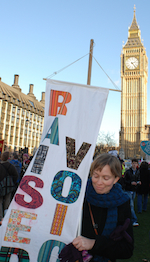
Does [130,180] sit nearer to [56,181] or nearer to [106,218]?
[56,181]

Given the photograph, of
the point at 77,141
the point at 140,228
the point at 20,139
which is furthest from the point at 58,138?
the point at 20,139

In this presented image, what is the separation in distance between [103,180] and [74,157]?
A: 57 cm

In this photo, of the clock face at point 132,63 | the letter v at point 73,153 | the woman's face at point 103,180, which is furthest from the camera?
the clock face at point 132,63

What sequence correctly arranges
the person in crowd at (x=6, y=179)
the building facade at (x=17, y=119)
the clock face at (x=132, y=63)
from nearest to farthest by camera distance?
the person in crowd at (x=6, y=179)
the building facade at (x=17, y=119)
the clock face at (x=132, y=63)

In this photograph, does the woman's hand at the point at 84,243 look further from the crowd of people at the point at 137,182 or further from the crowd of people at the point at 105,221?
the crowd of people at the point at 137,182

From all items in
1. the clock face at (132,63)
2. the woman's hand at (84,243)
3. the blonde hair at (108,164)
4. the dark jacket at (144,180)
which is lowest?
the dark jacket at (144,180)

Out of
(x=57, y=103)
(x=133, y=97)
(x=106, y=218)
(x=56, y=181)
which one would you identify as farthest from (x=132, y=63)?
(x=106, y=218)

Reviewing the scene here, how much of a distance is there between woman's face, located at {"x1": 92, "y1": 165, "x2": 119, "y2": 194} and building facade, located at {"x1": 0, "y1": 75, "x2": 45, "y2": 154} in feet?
118

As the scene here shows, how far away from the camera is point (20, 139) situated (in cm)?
4875

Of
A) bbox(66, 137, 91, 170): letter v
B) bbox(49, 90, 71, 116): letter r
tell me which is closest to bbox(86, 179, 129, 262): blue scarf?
bbox(66, 137, 91, 170): letter v

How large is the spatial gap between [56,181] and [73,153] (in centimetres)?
31

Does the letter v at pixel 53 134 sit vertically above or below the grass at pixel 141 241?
above

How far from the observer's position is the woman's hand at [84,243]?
156 centimetres

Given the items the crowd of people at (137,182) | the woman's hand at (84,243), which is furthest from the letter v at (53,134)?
the crowd of people at (137,182)
